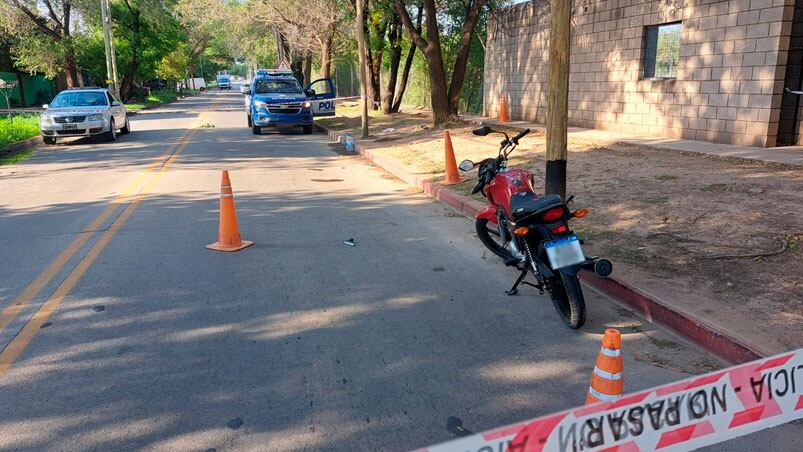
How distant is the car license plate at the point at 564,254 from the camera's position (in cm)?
466

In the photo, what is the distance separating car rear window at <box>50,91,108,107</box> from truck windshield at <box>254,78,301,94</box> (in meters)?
5.03

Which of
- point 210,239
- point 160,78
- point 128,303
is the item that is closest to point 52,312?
point 128,303

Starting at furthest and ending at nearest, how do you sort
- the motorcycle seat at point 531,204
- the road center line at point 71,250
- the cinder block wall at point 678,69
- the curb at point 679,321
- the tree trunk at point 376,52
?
the tree trunk at point 376,52
the cinder block wall at point 678,69
the road center line at point 71,250
the motorcycle seat at point 531,204
the curb at point 679,321

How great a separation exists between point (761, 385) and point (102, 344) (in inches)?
165

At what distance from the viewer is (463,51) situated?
19422 mm

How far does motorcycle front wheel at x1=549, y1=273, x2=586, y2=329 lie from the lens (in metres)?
4.72

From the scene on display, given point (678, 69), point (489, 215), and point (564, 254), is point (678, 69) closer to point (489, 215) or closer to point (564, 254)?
point (489, 215)

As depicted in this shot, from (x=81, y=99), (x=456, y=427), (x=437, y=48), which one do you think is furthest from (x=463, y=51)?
(x=456, y=427)

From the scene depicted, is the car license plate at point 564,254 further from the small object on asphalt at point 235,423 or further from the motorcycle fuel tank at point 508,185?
the small object on asphalt at point 235,423

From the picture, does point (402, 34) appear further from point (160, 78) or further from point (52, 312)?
point (160, 78)

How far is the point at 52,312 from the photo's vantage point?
17.0 ft

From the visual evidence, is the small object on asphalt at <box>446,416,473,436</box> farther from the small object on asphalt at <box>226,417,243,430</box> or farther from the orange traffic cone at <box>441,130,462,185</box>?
the orange traffic cone at <box>441,130,462,185</box>

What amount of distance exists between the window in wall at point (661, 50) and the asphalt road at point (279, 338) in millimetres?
8826

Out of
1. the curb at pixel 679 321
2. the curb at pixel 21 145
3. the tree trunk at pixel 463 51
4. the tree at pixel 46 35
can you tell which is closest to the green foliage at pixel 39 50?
the tree at pixel 46 35
